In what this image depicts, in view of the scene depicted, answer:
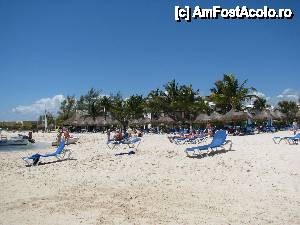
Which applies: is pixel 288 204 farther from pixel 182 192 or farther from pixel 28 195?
pixel 28 195

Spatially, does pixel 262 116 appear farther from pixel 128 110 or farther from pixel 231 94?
pixel 128 110

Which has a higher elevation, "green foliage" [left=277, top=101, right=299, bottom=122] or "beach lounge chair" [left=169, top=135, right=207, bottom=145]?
"green foliage" [left=277, top=101, right=299, bottom=122]

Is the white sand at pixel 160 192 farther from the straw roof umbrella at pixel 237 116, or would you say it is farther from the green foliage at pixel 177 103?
the green foliage at pixel 177 103

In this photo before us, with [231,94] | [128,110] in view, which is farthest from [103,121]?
[231,94]

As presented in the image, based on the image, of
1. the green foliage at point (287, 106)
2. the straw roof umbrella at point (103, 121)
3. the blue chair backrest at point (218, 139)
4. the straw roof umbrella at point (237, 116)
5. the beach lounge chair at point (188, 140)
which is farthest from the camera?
the green foliage at point (287, 106)

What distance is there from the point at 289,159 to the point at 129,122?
3821 centimetres

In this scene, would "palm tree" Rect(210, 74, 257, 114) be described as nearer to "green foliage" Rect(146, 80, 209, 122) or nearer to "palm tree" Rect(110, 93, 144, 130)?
"green foliage" Rect(146, 80, 209, 122)

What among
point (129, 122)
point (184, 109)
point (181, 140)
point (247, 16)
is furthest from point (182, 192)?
point (129, 122)

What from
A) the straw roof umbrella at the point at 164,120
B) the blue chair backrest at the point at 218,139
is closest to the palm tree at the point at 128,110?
the straw roof umbrella at the point at 164,120

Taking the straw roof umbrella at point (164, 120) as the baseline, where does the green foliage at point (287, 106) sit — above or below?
above

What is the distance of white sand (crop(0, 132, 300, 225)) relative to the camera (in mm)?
5836

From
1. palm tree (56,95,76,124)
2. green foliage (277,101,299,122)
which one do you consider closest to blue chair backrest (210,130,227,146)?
green foliage (277,101,299,122)

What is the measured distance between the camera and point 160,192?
7.56m

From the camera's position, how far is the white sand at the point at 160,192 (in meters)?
5.84
